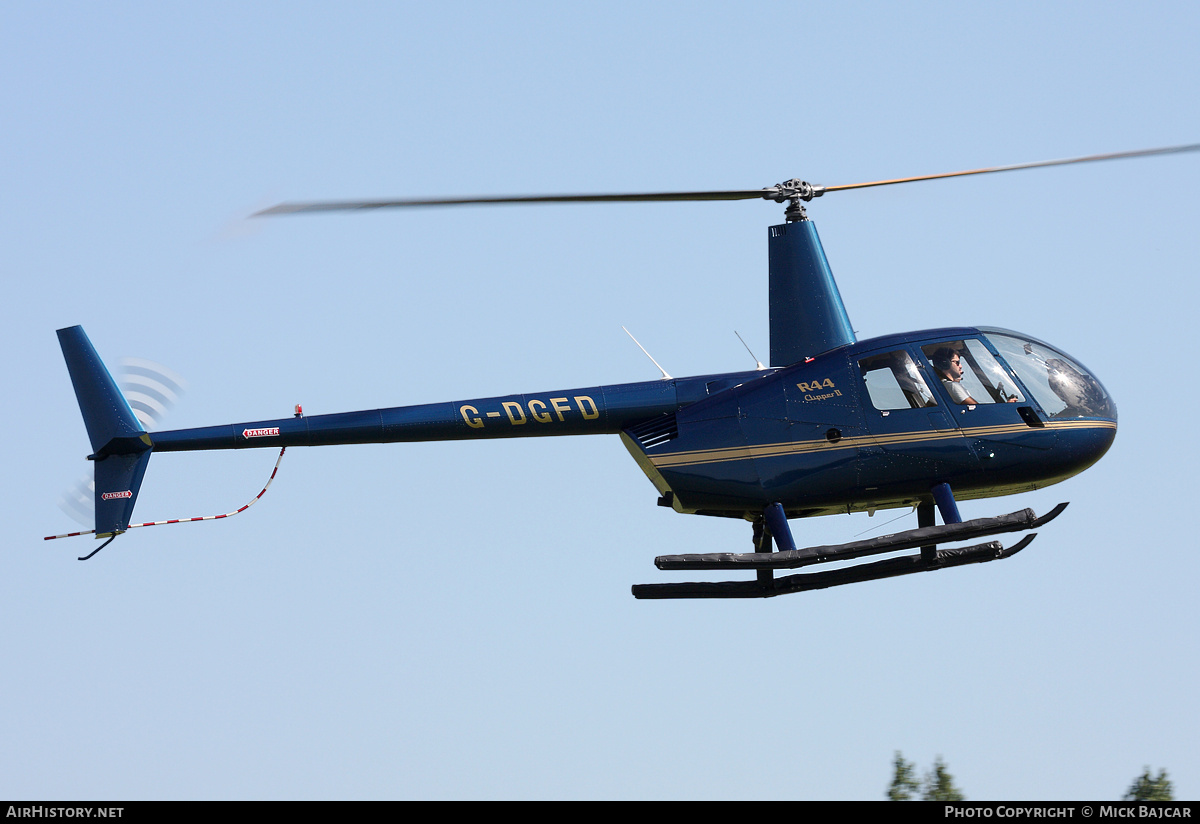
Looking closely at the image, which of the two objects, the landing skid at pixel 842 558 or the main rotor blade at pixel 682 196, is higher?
the main rotor blade at pixel 682 196

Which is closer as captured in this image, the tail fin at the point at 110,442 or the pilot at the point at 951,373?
the pilot at the point at 951,373

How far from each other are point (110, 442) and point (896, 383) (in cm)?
1062

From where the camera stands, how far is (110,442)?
811 inches

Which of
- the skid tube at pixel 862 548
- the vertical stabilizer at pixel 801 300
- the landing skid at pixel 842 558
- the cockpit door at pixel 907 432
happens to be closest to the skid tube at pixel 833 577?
the landing skid at pixel 842 558

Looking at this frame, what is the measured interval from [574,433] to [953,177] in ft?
20.2

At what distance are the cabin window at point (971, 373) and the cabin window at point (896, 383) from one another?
0.26m

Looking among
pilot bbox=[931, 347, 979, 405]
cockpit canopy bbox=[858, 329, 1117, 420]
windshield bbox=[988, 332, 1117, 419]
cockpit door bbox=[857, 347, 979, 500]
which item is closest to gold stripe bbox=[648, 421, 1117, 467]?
cockpit door bbox=[857, 347, 979, 500]

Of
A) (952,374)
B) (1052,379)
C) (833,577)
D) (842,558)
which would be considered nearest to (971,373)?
(952,374)

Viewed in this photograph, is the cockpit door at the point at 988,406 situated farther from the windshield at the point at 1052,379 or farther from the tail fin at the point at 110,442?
the tail fin at the point at 110,442

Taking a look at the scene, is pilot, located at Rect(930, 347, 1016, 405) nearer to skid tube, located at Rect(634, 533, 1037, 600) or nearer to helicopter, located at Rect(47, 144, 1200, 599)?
helicopter, located at Rect(47, 144, 1200, 599)

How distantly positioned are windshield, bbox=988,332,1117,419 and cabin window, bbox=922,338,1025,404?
0.20 m

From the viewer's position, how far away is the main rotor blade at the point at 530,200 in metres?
17.2
